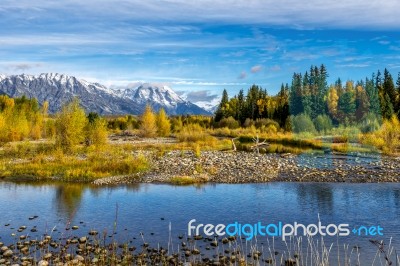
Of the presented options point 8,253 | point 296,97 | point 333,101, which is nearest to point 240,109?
point 296,97

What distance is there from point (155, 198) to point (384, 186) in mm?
12892

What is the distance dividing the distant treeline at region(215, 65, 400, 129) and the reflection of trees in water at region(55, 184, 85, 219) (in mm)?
54914

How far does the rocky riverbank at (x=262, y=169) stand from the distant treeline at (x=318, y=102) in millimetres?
35765

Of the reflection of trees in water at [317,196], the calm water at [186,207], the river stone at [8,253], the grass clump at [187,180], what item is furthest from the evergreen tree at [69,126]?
the river stone at [8,253]

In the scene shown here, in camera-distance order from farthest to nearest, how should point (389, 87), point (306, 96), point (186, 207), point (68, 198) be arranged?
1. point (306, 96)
2. point (389, 87)
3. point (68, 198)
4. point (186, 207)

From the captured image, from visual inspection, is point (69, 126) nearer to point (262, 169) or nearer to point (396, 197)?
point (262, 169)

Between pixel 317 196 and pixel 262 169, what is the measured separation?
882 cm

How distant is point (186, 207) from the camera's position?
63.4ft

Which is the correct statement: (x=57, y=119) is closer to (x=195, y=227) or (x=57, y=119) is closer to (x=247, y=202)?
(x=247, y=202)

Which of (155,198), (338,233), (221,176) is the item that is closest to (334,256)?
(338,233)

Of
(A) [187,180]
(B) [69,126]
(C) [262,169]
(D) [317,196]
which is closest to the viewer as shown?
(D) [317,196]

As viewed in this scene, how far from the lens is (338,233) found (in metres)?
15.1

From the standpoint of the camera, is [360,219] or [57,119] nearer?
[360,219]

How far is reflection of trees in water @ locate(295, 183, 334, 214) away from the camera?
1921cm
